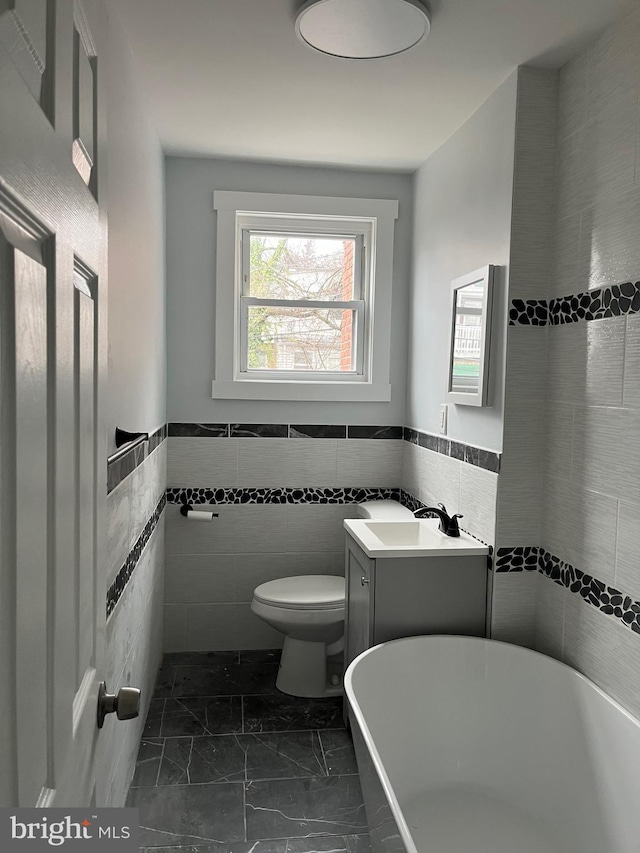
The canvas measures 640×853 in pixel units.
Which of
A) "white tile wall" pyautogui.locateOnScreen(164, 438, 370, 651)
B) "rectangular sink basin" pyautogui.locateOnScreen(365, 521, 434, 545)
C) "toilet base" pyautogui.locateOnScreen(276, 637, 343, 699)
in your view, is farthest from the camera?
"white tile wall" pyautogui.locateOnScreen(164, 438, 370, 651)

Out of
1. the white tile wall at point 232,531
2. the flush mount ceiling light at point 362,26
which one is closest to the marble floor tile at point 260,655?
the white tile wall at point 232,531

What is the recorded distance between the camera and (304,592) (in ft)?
10.7

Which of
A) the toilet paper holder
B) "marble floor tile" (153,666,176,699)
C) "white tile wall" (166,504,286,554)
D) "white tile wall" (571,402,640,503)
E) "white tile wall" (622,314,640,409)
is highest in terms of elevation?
"white tile wall" (622,314,640,409)

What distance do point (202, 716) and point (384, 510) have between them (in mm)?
1324

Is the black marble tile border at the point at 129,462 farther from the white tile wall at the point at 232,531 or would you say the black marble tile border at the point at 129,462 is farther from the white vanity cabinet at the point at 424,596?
the white vanity cabinet at the point at 424,596

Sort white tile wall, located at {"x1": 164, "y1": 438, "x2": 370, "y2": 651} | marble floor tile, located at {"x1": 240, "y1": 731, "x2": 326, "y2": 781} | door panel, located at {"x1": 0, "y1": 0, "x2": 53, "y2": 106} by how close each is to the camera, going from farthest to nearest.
→ white tile wall, located at {"x1": 164, "y1": 438, "x2": 370, "y2": 651}, marble floor tile, located at {"x1": 240, "y1": 731, "x2": 326, "y2": 781}, door panel, located at {"x1": 0, "y1": 0, "x2": 53, "y2": 106}

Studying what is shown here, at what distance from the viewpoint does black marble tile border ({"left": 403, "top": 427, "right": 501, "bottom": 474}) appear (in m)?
2.53

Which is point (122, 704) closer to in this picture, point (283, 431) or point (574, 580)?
point (574, 580)

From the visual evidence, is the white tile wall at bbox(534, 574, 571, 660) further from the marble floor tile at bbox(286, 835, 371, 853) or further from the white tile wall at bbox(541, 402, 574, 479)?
the marble floor tile at bbox(286, 835, 371, 853)

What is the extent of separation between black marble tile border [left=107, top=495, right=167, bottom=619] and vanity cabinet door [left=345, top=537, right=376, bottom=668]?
0.87m

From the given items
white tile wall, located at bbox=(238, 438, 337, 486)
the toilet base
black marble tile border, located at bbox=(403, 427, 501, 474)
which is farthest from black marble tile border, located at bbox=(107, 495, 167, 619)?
black marble tile border, located at bbox=(403, 427, 501, 474)

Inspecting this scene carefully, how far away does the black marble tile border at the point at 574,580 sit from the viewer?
1956 mm

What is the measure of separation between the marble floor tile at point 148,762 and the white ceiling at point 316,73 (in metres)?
2.65

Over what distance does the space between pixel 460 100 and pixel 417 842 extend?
265cm
